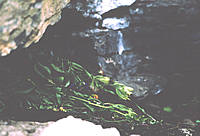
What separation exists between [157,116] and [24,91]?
4.66 ft

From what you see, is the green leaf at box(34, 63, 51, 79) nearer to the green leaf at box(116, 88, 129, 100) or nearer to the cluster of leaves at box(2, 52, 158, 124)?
the cluster of leaves at box(2, 52, 158, 124)

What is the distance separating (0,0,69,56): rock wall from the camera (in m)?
1.38

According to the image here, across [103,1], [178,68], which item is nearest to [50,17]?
[103,1]

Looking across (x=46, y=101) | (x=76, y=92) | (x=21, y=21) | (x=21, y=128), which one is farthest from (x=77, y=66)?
(x=21, y=21)

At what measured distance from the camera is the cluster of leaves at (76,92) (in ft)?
7.32

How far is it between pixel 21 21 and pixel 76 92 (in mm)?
1094

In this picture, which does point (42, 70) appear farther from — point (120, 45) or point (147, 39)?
point (147, 39)

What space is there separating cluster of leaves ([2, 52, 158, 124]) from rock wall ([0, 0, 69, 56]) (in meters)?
0.73

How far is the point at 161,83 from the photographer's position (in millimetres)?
2420

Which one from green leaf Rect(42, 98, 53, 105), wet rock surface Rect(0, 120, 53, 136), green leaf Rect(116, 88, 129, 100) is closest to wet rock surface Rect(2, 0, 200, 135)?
green leaf Rect(116, 88, 129, 100)

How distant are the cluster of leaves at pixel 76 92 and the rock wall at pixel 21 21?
2.39ft

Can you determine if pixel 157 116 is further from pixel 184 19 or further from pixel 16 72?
pixel 16 72

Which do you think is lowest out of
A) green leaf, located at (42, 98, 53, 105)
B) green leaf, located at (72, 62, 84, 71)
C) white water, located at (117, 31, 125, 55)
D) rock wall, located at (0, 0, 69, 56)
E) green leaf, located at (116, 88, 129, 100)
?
green leaf, located at (116, 88, 129, 100)

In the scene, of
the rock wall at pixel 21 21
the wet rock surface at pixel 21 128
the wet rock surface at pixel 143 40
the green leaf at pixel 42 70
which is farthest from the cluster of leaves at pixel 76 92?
the rock wall at pixel 21 21
